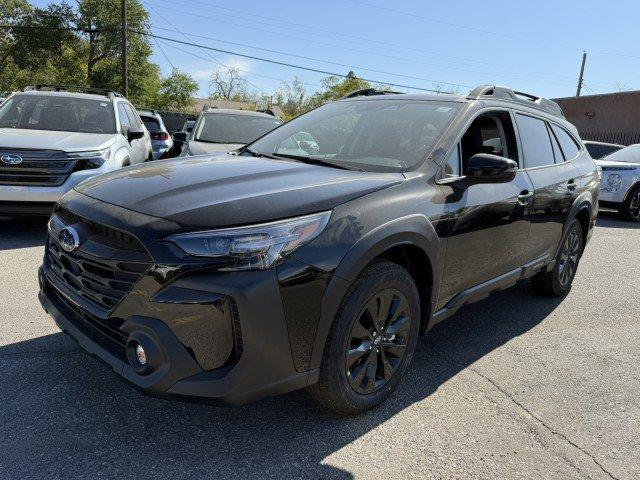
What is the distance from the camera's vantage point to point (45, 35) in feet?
119

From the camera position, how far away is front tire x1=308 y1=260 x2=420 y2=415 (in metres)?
2.45

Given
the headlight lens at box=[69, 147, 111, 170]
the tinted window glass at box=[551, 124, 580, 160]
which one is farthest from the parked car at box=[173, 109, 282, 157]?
the tinted window glass at box=[551, 124, 580, 160]

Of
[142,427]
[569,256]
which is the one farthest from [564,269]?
[142,427]

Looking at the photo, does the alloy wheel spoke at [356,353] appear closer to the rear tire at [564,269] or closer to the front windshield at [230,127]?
the rear tire at [564,269]

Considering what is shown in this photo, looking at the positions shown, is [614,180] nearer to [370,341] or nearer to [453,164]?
[453,164]

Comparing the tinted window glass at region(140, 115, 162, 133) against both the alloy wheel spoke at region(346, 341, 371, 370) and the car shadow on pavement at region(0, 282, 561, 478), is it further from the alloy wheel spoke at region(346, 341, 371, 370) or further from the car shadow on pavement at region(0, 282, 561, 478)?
the alloy wheel spoke at region(346, 341, 371, 370)

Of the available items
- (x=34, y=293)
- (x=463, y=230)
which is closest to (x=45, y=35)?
(x=34, y=293)

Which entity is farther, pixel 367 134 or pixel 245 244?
pixel 367 134

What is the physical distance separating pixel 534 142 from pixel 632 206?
7834 mm

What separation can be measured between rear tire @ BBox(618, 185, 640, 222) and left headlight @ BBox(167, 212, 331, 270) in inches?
409

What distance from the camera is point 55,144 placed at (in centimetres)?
586

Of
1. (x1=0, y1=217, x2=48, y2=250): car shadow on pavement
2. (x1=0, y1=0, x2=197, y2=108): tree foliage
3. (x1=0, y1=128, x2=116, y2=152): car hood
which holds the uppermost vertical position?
(x1=0, y1=0, x2=197, y2=108): tree foliage

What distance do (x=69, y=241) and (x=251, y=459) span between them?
1.33m

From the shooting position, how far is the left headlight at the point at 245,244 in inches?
83.7
